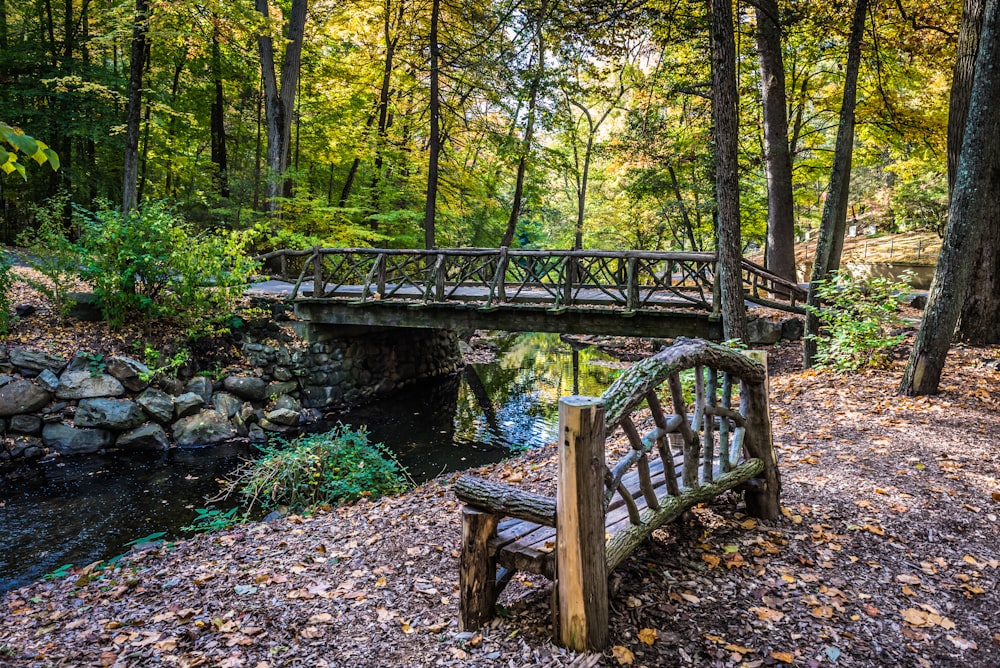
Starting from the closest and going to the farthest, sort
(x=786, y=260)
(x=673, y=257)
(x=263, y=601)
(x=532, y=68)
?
(x=263, y=601) → (x=532, y=68) → (x=673, y=257) → (x=786, y=260)

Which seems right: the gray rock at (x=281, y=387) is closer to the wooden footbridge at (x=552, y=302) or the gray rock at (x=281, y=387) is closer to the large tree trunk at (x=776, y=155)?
the wooden footbridge at (x=552, y=302)

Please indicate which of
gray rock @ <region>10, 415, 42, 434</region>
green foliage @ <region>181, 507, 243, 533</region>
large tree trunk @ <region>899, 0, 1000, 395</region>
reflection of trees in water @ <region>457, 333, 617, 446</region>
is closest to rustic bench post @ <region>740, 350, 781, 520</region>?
large tree trunk @ <region>899, 0, 1000, 395</region>

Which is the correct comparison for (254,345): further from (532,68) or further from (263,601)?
(263,601)

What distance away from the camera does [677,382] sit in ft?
9.25

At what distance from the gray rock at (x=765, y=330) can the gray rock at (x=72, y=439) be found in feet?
35.4

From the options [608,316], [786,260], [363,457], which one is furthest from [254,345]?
[786,260]

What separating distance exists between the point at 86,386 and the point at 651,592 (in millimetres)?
8717

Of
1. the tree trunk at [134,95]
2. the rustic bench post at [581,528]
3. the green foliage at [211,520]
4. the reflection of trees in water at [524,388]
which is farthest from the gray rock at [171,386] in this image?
the rustic bench post at [581,528]

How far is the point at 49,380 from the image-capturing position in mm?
7926

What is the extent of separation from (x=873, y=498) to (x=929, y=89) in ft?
44.9

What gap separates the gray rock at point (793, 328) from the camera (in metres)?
10.3

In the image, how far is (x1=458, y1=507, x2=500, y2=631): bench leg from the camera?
2.63 m

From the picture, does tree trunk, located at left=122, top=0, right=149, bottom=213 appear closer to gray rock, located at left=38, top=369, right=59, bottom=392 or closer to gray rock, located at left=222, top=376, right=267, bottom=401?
gray rock, located at left=38, top=369, right=59, bottom=392

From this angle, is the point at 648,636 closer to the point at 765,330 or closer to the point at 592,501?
the point at 592,501
